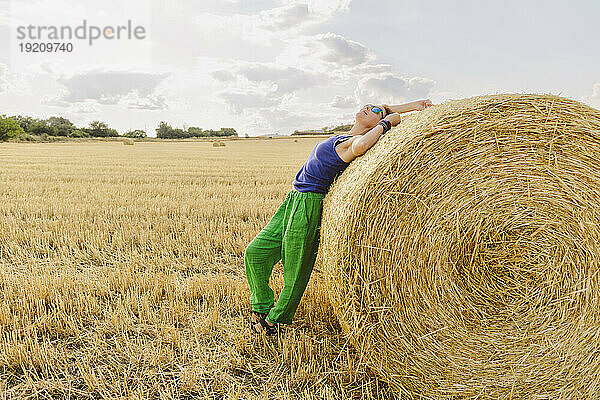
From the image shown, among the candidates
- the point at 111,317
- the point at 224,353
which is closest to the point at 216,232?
the point at 111,317

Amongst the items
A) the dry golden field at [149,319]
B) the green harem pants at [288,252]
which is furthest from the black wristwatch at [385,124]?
the dry golden field at [149,319]

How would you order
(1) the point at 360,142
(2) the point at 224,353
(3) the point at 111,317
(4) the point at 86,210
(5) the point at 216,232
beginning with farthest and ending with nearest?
(4) the point at 86,210
(5) the point at 216,232
(3) the point at 111,317
(2) the point at 224,353
(1) the point at 360,142

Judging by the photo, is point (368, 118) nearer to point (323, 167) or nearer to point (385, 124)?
point (385, 124)

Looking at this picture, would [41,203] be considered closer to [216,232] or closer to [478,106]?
[216,232]

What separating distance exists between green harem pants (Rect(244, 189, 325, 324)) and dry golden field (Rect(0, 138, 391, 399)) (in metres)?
0.26

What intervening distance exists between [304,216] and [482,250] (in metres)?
1.28

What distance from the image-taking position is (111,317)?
3957 mm

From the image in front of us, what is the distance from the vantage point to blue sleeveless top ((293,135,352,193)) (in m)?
3.47

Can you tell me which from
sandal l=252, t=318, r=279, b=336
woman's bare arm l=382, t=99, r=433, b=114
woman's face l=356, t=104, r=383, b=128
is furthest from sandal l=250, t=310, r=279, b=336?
woman's bare arm l=382, t=99, r=433, b=114

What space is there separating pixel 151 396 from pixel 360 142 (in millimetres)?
2199

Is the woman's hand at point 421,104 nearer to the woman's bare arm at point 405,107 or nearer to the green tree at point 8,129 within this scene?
the woman's bare arm at point 405,107

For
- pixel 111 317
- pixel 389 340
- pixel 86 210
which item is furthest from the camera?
pixel 86 210

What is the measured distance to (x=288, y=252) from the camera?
11.6 feet

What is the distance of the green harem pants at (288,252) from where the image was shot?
350 cm
